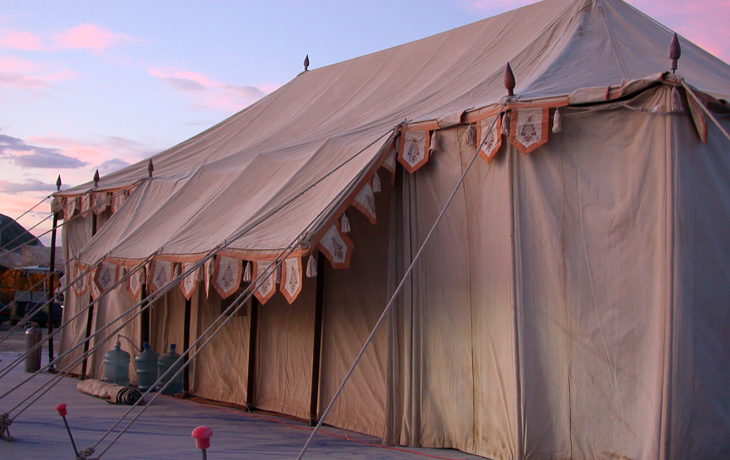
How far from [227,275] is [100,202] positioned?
4581 millimetres

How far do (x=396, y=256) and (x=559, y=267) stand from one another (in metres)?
1.48

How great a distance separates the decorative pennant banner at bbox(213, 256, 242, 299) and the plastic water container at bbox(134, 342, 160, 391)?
9.75 ft

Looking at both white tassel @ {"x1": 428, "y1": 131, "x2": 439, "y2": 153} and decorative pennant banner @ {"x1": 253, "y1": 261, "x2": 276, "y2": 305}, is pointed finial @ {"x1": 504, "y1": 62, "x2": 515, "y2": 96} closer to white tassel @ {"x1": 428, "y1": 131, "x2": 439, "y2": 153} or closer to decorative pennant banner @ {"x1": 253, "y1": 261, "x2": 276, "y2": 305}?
white tassel @ {"x1": 428, "y1": 131, "x2": 439, "y2": 153}

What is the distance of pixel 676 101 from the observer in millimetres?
4391

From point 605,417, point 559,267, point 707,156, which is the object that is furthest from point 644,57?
point 605,417

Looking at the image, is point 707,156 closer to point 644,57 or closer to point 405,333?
point 644,57

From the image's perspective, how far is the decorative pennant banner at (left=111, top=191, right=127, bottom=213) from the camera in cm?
942

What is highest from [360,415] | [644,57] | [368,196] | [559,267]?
[644,57]

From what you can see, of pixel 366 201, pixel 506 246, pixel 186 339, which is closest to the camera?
pixel 506 246

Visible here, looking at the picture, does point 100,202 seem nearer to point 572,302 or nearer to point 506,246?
point 506,246

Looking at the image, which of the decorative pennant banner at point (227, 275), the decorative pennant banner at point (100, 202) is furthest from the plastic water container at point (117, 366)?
the decorative pennant banner at point (227, 275)

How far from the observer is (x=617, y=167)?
467 cm

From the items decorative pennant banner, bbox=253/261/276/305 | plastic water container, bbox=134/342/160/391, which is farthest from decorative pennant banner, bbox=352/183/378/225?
plastic water container, bbox=134/342/160/391

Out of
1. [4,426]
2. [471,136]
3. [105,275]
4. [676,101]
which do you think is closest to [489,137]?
[471,136]
